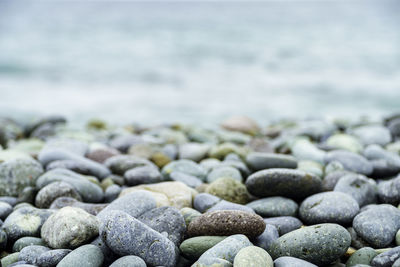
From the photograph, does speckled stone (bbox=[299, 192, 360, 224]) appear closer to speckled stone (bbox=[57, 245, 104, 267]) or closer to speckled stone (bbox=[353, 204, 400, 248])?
speckled stone (bbox=[353, 204, 400, 248])

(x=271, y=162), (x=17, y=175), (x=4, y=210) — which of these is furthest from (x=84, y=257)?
(x=271, y=162)

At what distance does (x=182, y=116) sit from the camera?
6.91 meters

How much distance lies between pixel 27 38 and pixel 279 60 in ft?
35.3

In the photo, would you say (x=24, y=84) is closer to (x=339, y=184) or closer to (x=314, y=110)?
(x=314, y=110)

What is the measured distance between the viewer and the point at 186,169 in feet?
9.47

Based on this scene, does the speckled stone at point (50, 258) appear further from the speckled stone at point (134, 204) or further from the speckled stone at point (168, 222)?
the speckled stone at point (168, 222)

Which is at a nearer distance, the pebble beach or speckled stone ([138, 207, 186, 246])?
the pebble beach

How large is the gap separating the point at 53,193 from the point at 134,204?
59 cm

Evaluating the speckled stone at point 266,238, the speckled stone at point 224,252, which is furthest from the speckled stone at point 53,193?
the speckled stone at point 266,238

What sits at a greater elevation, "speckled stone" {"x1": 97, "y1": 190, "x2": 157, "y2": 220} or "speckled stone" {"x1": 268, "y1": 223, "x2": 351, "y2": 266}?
"speckled stone" {"x1": 268, "y1": 223, "x2": 351, "y2": 266}

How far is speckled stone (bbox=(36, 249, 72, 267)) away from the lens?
1634mm

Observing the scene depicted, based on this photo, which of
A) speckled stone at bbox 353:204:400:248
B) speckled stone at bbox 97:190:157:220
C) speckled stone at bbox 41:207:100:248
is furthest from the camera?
speckled stone at bbox 97:190:157:220

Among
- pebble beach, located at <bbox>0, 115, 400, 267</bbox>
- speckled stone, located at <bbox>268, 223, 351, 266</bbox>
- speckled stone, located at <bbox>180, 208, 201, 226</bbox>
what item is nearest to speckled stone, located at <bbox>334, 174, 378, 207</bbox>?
pebble beach, located at <bbox>0, 115, 400, 267</bbox>

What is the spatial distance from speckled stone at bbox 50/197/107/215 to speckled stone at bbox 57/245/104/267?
459 mm
